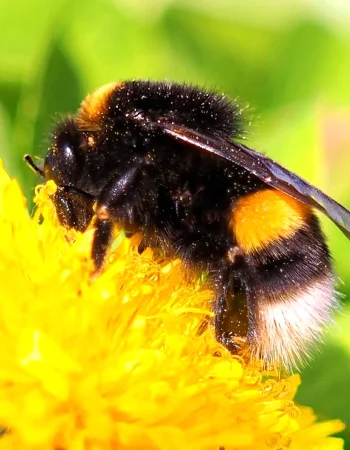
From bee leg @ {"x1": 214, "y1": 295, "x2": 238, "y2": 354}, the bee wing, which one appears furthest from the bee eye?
bee leg @ {"x1": 214, "y1": 295, "x2": 238, "y2": 354}

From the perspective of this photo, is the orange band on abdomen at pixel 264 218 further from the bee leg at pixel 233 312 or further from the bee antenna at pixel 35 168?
the bee antenna at pixel 35 168

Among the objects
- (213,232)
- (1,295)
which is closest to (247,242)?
(213,232)

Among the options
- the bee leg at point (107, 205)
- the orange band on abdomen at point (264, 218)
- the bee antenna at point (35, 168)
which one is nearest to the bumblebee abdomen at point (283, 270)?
the orange band on abdomen at point (264, 218)

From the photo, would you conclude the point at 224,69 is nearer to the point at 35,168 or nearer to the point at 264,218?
the point at 35,168

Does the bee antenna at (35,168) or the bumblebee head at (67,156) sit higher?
the bee antenna at (35,168)

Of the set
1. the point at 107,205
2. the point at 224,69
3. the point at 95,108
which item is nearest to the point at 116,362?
the point at 107,205

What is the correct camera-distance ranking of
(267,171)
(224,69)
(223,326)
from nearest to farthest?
(267,171) → (223,326) → (224,69)

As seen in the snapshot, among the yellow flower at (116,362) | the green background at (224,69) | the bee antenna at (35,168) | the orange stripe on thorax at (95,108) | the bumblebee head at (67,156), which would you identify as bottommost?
the yellow flower at (116,362)
